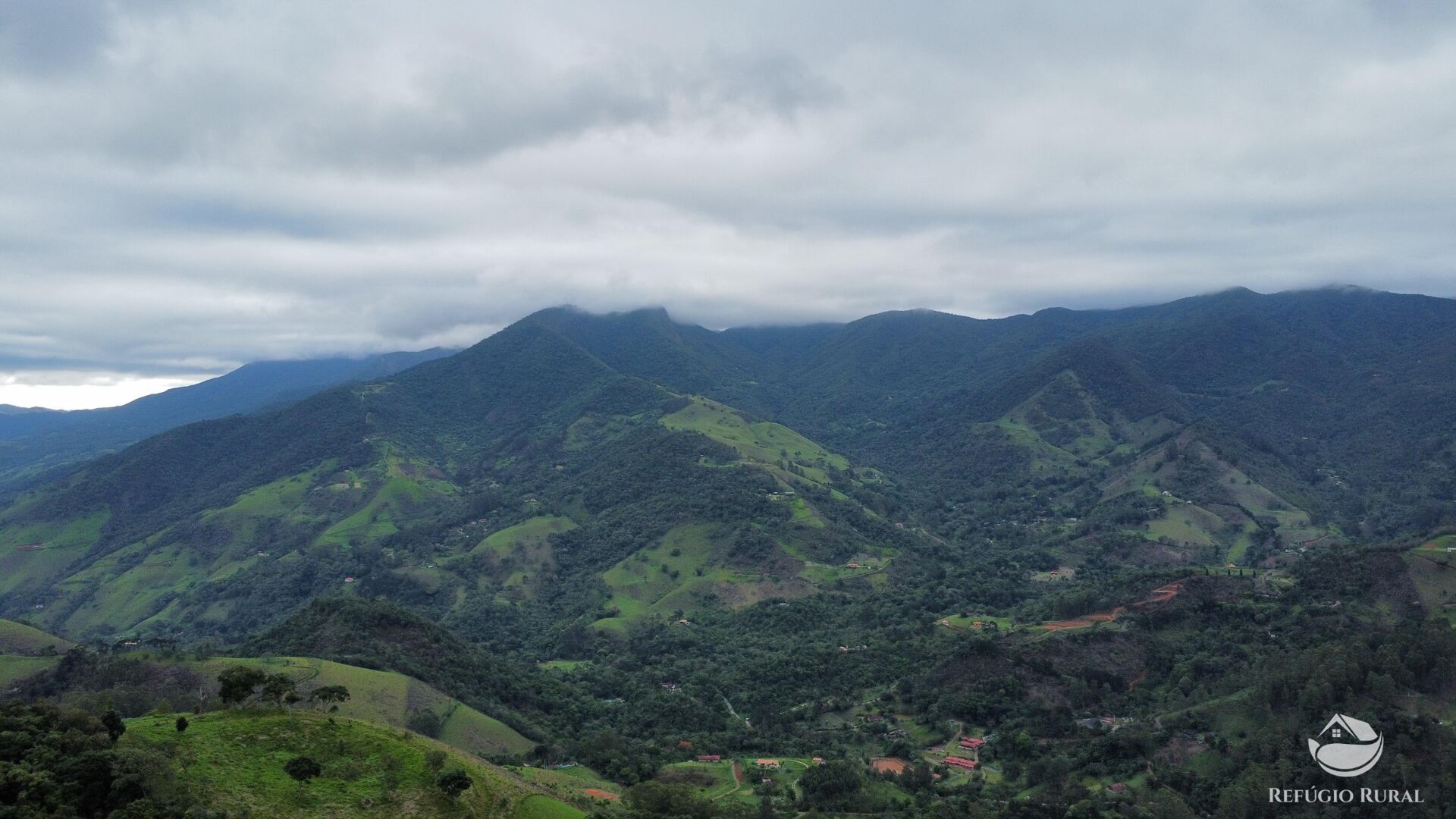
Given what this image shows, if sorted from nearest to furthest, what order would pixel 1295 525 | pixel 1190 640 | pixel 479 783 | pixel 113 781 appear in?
pixel 113 781, pixel 479 783, pixel 1190 640, pixel 1295 525

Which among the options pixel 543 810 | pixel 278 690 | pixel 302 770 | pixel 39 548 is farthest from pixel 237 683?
pixel 39 548

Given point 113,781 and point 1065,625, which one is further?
point 1065,625

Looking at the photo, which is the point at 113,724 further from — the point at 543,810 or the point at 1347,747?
the point at 1347,747

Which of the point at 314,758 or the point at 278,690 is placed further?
the point at 278,690

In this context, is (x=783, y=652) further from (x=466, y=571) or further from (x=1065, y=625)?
(x=466, y=571)

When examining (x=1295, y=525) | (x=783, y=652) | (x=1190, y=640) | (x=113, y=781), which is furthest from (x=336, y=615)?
(x=1295, y=525)

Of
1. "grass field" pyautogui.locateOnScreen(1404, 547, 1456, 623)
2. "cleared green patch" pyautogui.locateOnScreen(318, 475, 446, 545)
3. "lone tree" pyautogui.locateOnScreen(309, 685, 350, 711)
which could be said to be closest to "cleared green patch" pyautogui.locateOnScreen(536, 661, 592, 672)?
"lone tree" pyautogui.locateOnScreen(309, 685, 350, 711)
